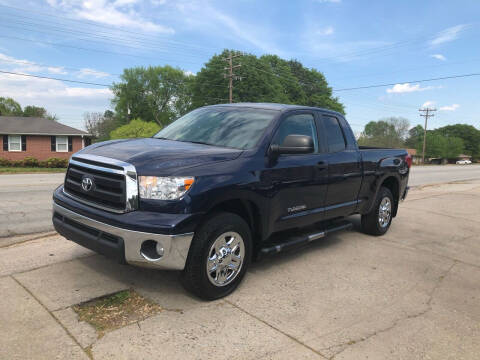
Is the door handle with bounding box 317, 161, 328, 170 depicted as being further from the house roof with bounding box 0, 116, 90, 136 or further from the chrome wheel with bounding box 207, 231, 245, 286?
the house roof with bounding box 0, 116, 90, 136

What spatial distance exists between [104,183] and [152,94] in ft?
210

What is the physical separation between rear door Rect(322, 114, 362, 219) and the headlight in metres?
2.30

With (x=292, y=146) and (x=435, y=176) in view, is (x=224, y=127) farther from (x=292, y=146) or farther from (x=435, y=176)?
(x=435, y=176)

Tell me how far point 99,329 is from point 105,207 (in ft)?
3.28

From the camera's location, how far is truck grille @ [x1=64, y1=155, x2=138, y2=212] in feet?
10.6

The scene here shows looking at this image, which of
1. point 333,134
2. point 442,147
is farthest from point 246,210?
point 442,147

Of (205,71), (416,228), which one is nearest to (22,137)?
Result: (205,71)

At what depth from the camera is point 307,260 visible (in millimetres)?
4922

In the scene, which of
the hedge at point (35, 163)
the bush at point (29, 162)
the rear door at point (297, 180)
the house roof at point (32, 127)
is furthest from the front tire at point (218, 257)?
the house roof at point (32, 127)

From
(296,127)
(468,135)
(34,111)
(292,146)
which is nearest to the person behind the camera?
(292,146)

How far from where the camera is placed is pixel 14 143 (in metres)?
32.0

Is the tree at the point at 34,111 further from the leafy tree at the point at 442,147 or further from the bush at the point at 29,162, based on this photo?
the leafy tree at the point at 442,147

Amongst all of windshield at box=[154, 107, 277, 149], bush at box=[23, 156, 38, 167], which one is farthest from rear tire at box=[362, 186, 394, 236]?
bush at box=[23, 156, 38, 167]

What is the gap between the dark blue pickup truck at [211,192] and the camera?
3.19m
